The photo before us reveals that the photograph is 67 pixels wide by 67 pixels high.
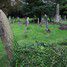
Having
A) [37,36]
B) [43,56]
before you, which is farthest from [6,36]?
[37,36]

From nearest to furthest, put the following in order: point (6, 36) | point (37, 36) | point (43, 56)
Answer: point (43, 56), point (6, 36), point (37, 36)

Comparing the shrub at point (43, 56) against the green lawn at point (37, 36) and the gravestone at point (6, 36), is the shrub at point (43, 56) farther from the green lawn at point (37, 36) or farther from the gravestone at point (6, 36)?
the green lawn at point (37, 36)

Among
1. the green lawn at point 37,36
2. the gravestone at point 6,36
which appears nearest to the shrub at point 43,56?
the gravestone at point 6,36

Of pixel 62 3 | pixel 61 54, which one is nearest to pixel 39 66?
pixel 61 54

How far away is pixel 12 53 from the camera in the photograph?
845 cm

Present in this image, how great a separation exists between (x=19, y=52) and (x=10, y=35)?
1.27m

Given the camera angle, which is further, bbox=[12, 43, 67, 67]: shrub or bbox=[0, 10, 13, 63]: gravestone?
bbox=[0, 10, 13, 63]: gravestone

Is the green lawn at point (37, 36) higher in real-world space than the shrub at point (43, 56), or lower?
lower

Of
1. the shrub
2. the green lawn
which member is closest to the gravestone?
the shrub

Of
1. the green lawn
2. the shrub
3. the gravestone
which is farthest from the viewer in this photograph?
the green lawn

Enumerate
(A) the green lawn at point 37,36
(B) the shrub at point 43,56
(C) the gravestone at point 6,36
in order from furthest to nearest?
→ (A) the green lawn at point 37,36 → (C) the gravestone at point 6,36 → (B) the shrub at point 43,56

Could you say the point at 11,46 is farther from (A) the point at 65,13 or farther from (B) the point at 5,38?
(A) the point at 65,13

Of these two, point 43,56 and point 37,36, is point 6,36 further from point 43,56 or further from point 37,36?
point 37,36

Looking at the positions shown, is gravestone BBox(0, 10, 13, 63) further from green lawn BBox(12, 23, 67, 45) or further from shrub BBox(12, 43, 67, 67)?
green lawn BBox(12, 23, 67, 45)
